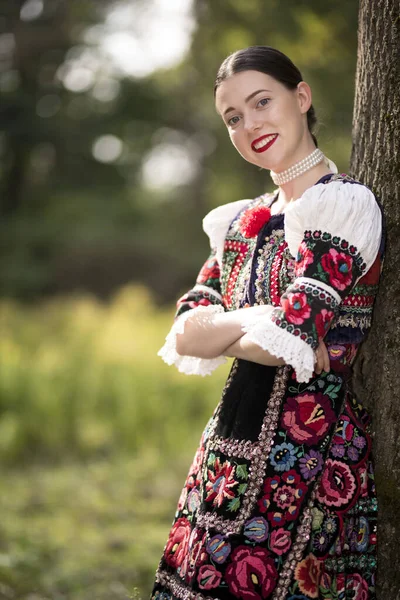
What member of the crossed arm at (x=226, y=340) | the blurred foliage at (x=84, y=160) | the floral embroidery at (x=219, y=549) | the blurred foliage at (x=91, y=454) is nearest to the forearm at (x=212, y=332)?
the crossed arm at (x=226, y=340)

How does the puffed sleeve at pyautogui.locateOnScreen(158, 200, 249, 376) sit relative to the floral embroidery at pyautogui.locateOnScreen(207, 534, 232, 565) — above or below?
above

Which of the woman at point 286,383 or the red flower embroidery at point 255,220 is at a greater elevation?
the red flower embroidery at point 255,220

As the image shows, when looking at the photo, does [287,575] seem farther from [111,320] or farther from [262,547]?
[111,320]

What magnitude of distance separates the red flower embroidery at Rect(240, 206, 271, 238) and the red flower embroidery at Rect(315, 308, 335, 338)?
1.24 feet

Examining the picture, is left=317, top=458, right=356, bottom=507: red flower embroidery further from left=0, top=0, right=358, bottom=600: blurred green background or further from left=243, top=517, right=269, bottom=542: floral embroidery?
left=0, top=0, right=358, bottom=600: blurred green background

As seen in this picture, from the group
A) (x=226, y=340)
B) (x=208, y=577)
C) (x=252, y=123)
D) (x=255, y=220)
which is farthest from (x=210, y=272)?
(x=208, y=577)

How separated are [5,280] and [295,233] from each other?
9.03 metres

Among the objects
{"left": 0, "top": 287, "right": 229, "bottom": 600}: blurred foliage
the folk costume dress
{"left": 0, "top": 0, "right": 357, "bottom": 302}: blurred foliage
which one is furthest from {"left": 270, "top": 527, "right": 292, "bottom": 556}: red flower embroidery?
{"left": 0, "top": 0, "right": 357, "bottom": 302}: blurred foliage

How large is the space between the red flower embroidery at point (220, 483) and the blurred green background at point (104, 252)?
83 centimetres

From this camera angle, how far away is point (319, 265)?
155 centimetres

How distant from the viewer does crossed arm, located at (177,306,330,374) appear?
5.27ft

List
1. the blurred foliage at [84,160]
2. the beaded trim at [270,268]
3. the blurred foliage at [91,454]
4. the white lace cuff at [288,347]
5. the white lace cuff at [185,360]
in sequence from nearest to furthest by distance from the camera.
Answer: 1. the white lace cuff at [288,347]
2. the beaded trim at [270,268]
3. the white lace cuff at [185,360]
4. the blurred foliage at [91,454]
5. the blurred foliage at [84,160]

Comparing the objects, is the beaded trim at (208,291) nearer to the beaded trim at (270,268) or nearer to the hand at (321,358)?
the beaded trim at (270,268)

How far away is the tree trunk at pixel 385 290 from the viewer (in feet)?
6.01
